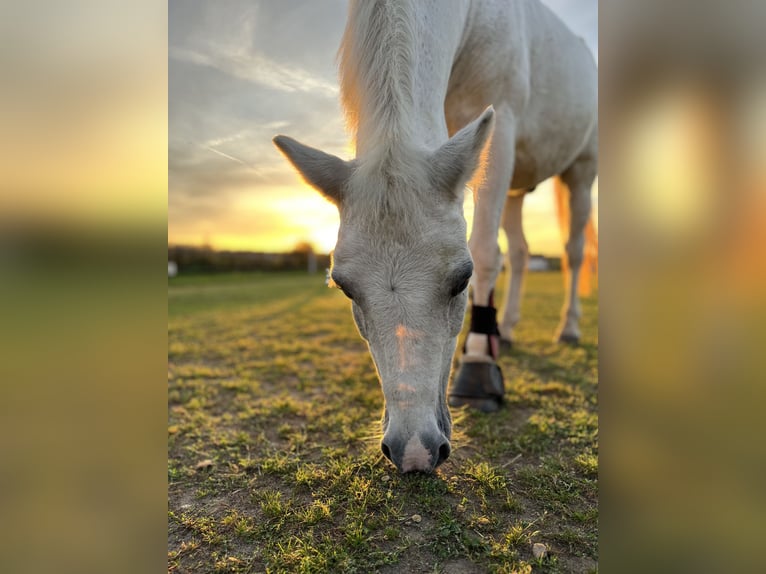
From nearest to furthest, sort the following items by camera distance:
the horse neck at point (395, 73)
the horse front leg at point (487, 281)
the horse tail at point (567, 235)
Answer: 1. the horse neck at point (395, 73)
2. the horse front leg at point (487, 281)
3. the horse tail at point (567, 235)

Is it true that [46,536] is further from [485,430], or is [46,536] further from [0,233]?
[485,430]

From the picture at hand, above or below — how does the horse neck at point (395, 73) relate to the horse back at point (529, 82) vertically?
below

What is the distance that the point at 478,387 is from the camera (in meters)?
2.83

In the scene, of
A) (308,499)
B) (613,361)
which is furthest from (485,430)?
(613,361)

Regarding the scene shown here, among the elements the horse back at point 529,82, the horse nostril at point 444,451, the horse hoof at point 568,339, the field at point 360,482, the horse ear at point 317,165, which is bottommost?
the field at point 360,482

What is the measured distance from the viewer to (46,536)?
0.68 metres

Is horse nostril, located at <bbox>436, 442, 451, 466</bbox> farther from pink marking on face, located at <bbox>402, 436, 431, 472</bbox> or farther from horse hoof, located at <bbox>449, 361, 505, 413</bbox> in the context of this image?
horse hoof, located at <bbox>449, 361, 505, 413</bbox>

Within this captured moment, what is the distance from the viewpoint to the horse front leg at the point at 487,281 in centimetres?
271

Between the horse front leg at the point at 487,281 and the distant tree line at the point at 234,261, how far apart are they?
40.2ft

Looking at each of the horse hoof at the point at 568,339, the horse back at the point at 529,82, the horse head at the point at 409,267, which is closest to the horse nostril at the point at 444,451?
the horse head at the point at 409,267

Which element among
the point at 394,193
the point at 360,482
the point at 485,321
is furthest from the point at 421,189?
the point at 485,321

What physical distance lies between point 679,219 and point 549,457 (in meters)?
1.90

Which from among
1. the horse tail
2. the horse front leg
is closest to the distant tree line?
the horse tail

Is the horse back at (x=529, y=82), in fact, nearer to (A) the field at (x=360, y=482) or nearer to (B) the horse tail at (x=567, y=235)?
(B) the horse tail at (x=567, y=235)
